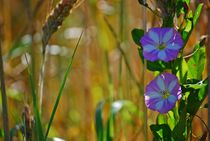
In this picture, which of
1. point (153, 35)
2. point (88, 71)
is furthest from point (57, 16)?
point (88, 71)

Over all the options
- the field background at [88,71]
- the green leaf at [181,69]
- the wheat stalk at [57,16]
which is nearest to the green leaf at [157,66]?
the green leaf at [181,69]

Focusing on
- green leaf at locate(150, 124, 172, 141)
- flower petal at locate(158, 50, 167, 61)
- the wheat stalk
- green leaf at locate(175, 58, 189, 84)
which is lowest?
green leaf at locate(150, 124, 172, 141)

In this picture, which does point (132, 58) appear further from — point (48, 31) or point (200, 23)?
point (48, 31)

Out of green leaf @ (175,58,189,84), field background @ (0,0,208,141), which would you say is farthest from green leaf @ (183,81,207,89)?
field background @ (0,0,208,141)

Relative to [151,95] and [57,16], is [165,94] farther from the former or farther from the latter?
[57,16]

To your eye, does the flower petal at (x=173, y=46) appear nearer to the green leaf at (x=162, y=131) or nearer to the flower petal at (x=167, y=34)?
the flower petal at (x=167, y=34)

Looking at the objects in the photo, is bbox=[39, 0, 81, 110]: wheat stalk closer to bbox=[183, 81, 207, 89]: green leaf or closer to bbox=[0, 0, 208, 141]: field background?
bbox=[183, 81, 207, 89]: green leaf
